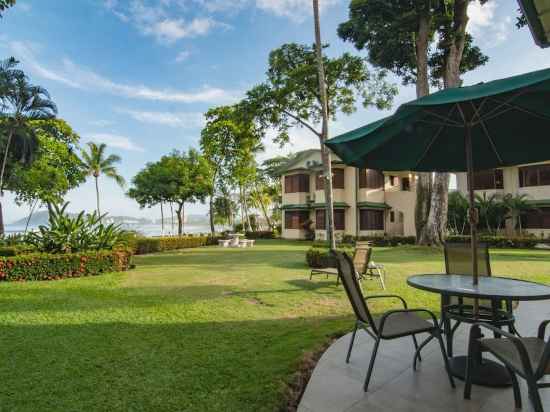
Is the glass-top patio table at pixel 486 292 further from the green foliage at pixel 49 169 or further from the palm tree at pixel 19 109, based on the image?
the palm tree at pixel 19 109

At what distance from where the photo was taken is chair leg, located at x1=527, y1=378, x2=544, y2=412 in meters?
1.86

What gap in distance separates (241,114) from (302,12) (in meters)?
7.11

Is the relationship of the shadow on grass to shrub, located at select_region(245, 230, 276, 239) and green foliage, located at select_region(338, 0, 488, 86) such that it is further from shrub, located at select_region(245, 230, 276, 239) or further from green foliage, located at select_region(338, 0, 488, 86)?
shrub, located at select_region(245, 230, 276, 239)

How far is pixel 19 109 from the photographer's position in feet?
82.3

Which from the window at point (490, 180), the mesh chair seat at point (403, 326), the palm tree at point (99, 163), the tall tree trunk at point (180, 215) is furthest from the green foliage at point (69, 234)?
the window at point (490, 180)

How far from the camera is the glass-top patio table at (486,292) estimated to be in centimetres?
272

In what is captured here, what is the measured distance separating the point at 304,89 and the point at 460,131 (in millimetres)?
16186

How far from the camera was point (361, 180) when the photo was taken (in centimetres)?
2644

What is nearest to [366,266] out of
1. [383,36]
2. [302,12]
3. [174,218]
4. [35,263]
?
[35,263]

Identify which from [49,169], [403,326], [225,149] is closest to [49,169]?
[49,169]

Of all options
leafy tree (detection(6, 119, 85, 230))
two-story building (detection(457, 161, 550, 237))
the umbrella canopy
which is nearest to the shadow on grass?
the umbrella canopy

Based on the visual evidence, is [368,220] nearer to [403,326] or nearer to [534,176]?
[534,176]

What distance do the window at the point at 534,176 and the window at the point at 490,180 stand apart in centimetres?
146

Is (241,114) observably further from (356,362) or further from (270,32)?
(356,362)
